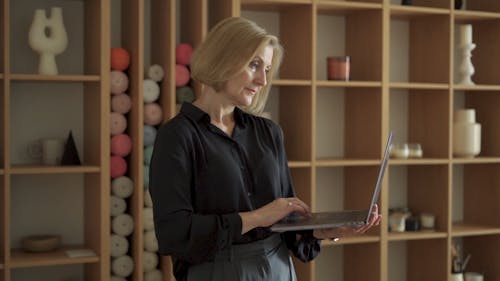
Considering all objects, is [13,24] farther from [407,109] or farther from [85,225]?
[407,109]

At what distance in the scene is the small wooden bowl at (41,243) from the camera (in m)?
3.13

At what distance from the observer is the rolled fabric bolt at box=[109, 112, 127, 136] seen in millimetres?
3174

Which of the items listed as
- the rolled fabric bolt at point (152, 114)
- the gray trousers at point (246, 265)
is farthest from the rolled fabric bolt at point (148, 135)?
the gray trousers at point (246, 265)

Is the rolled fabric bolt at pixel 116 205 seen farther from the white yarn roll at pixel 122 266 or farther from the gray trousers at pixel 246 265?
the gray trousers at pixel 246 265

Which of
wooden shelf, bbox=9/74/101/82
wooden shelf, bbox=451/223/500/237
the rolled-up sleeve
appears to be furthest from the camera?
wooden shelf, bbox=451/223/500/237

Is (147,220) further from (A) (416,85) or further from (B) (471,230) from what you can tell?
(B) (471,230)

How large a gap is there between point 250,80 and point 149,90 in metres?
1.28

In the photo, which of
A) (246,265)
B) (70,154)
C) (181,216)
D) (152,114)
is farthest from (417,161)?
(181,216)

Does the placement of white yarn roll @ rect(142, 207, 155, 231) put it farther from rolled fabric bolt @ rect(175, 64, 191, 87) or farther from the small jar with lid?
the small jar with lid

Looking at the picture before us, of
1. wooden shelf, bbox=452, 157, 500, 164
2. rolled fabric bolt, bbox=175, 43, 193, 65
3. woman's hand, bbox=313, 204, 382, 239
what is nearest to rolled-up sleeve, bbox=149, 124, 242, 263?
woman's hand, bbox=313, 204, 382, 239

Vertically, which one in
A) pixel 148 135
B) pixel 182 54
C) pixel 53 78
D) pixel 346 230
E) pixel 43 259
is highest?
pixel 182 54

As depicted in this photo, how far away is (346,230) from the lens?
2080 millimetres

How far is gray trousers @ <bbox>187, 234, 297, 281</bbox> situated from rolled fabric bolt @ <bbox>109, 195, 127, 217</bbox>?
1269mm

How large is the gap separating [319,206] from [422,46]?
975mm
